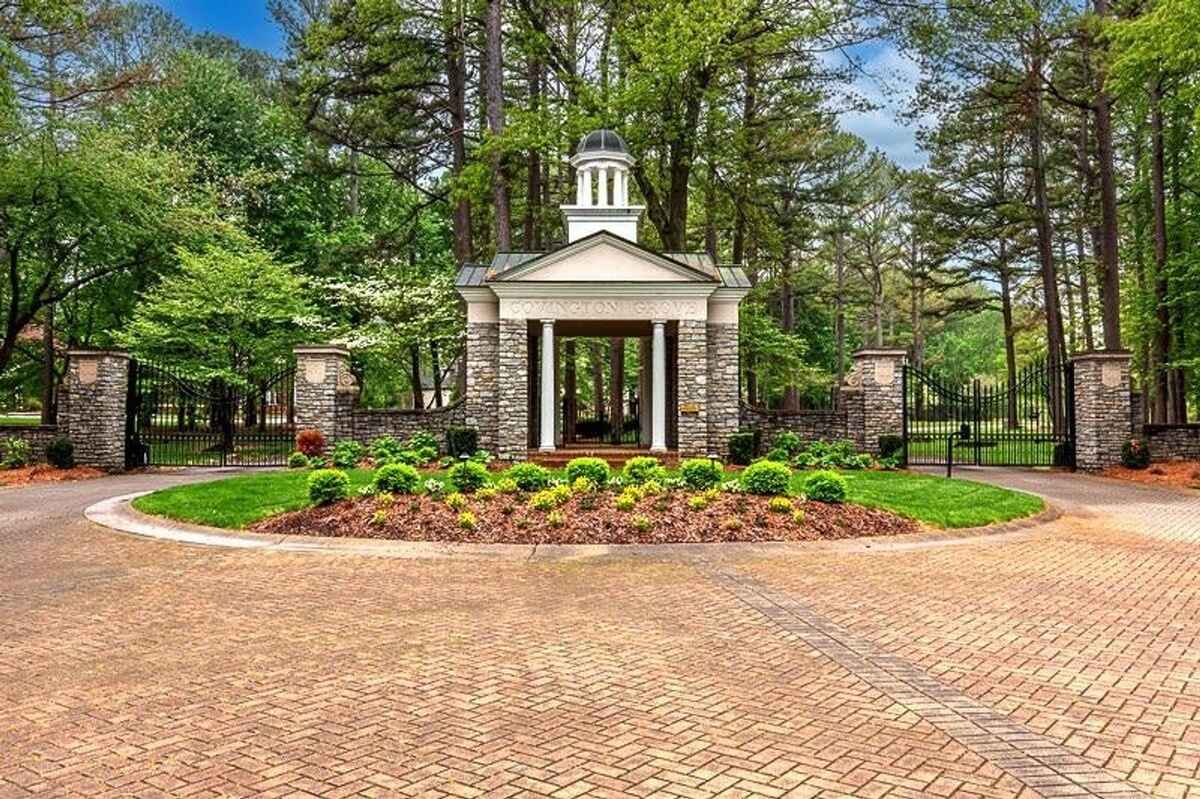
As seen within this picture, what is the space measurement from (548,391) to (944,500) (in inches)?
387

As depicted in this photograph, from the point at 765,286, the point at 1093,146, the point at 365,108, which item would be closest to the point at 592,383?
the point at 765,286

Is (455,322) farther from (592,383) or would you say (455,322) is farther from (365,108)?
(592,383)

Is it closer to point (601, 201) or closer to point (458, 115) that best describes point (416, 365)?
point (458, 115)

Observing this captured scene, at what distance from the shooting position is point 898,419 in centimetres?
2011

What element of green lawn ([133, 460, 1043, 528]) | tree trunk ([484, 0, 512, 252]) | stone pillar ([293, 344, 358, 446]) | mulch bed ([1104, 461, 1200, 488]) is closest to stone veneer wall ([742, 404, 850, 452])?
green lawn ([133, 460, 1043, 528])

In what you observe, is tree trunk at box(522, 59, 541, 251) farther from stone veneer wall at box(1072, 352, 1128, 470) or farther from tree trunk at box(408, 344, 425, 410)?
stone veneer wall at box(1072, 352, 1128, 470)

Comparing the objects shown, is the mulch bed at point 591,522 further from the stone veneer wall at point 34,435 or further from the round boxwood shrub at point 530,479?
the stone veneer wall at point 34,435

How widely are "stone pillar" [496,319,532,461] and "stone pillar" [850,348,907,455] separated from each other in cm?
839

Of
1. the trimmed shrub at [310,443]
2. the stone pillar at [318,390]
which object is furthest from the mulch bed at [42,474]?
the stone pillar at [318,390]

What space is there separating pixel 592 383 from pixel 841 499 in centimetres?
3292

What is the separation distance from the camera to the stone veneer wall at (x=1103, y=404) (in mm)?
19422

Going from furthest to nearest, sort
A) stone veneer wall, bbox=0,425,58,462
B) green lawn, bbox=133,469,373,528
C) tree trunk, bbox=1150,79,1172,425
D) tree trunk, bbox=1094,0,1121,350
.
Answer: tree trunk, bbox=1150,79,1172,425 < tree trunk, bbox=1094,0,1121,350 < stone veneer wall, bbox=0,425,58,462 < green lawn, bbox=133,469,373,528

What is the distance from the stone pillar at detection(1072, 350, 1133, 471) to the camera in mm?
19422

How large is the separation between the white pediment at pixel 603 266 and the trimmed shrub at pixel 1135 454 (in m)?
11.0
